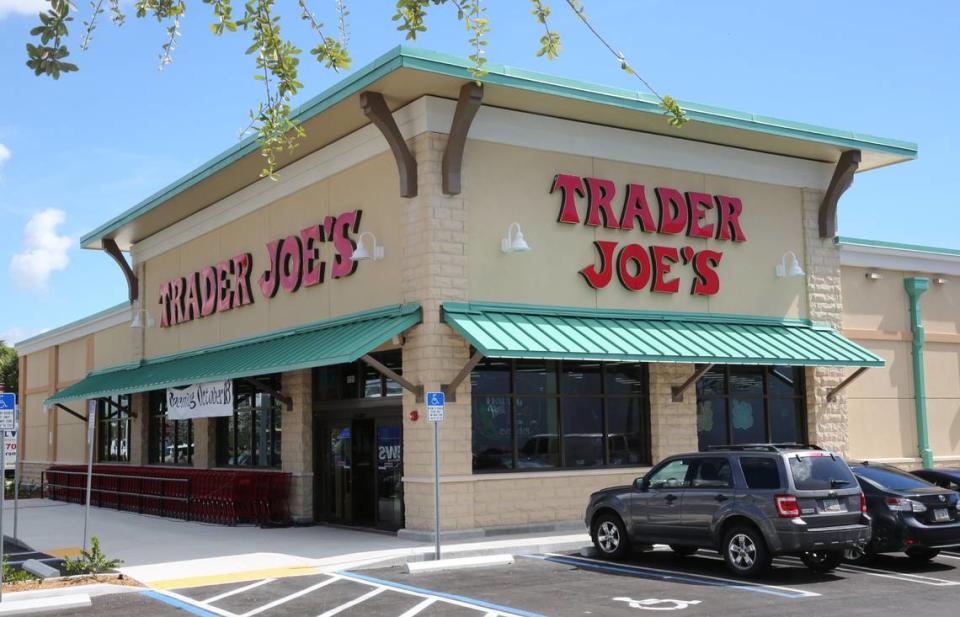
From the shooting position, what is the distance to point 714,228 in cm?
2192

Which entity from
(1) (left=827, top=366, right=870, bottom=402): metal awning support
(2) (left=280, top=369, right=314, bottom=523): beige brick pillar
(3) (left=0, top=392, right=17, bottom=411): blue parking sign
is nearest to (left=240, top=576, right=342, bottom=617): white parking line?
(3) (left=0, top=392, right=17, bottom=411): blue parking sign

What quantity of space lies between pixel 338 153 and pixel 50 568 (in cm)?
965

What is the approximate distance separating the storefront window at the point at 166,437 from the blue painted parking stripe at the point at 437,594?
47.7 ft

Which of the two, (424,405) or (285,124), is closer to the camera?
(285,124)

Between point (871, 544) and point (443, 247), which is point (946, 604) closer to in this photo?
point (871, 544)

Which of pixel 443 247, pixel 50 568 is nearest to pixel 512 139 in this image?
pixel 443 247

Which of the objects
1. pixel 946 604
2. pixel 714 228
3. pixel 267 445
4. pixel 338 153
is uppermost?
pixel 338 153

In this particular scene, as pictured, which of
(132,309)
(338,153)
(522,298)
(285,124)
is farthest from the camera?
(132,309)

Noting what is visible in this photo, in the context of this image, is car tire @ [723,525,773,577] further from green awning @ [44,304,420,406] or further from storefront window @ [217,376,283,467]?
storefront window @ [217,376,283,467]

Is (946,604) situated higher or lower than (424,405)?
lower

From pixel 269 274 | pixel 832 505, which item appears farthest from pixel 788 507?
pixel 269 274

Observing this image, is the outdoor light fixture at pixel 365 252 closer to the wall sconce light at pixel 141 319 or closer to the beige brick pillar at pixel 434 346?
the beige brick pillar at pixel 434 346

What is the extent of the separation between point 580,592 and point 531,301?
24.3 feet

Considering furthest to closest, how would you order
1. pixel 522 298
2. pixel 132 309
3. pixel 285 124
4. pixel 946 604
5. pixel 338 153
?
pixel 132 309
pixel 338 153
pixel 522 298
pixel 946 604
pixel 285 124
